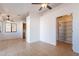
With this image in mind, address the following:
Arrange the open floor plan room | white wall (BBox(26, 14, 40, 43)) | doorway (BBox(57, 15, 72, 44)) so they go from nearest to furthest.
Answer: the open floor plan room, white wall (BBox(26, 14, 40, 43)), doorway (BBox(57, 15, 72, 44))

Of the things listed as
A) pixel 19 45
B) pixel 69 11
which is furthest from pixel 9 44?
Result: pixel 69 11

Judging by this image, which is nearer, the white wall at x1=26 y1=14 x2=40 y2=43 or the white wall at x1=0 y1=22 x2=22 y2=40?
the white wall at x1=0 y1=22 x2=22 y2=40

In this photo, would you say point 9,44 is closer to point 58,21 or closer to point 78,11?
point 78,11

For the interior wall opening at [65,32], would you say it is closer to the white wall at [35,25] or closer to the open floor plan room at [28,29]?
the open floor plan room at [28,29]

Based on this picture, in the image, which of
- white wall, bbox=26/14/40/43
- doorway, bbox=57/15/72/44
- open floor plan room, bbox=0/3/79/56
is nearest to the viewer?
open floor plan room, bbox=0/3/79/56

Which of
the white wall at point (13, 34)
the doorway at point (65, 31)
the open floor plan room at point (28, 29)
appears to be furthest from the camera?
the doorway at point (65, 31)

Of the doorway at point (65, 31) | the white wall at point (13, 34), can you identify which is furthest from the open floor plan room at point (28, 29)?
the doorway at point (65, 31)

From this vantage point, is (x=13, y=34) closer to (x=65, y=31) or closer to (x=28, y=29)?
(x=28, y=29)

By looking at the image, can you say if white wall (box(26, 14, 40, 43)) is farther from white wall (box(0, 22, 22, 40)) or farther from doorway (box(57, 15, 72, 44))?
doorway (box(57, 15, 72, 44))

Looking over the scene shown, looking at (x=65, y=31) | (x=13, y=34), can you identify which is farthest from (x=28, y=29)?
(x=65, y=31)

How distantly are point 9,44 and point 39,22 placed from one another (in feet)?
3.87

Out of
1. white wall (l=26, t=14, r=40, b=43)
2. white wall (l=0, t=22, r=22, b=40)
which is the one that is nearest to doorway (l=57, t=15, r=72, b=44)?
white wall (l=26, t=14, r=40, b=43)

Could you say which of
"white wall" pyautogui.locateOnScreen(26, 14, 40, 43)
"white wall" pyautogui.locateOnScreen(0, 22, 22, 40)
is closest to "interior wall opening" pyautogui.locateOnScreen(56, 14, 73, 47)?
"white wall" pyautogui.locateOnScreen(26, 14, 40, 43)

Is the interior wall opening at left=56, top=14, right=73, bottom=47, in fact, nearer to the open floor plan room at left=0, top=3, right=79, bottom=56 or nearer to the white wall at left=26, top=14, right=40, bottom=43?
the open floor plan room at left=0, top=3, right=79, bottom=56
